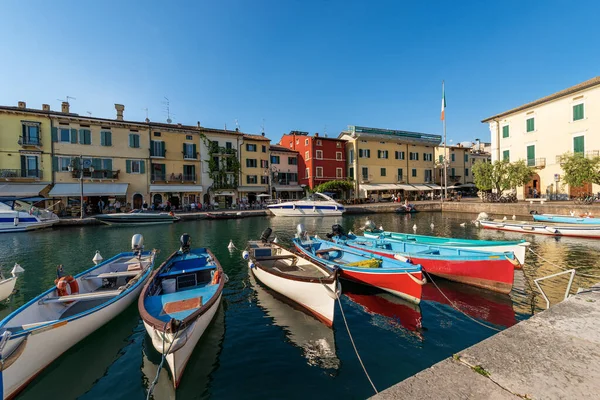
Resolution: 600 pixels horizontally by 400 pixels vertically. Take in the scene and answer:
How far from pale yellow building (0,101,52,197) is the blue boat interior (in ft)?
96.3

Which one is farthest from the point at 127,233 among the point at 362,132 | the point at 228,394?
the point at 362,132

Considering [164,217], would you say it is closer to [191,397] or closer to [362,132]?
[191,397]

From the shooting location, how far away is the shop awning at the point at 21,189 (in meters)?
26.6

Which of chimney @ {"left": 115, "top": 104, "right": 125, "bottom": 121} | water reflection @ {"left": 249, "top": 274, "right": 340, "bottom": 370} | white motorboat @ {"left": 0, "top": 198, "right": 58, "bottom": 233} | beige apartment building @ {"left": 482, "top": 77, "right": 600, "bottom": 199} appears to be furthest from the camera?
chimney @ {"left": 115, "top": 104, "right": 125, "bottom": 121}

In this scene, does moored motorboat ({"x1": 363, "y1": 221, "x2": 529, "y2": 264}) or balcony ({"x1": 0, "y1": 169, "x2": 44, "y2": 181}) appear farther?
balcony ({"x1": 0, "y1": 169, "x2": 44, "y2": 181})

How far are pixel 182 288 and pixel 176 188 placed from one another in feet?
101

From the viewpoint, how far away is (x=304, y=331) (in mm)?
6605

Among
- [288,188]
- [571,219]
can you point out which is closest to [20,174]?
[288,188]

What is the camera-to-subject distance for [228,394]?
4.68 m

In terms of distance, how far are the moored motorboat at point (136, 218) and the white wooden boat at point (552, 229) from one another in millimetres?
29133

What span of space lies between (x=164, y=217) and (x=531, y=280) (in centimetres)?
2816

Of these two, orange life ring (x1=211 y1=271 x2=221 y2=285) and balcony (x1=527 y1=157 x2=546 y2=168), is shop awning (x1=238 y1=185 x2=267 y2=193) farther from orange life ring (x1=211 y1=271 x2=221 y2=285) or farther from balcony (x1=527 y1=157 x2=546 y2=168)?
balcony (x1=527 y1=157 x2=546 y2=168)

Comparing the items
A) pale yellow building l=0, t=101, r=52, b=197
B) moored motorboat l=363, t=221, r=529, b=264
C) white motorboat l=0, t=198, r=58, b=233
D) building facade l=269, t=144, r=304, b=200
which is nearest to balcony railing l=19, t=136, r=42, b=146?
pale yellow building l=0, t=101, r=52, b=197

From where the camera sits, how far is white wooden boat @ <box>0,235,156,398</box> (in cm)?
A: 428
